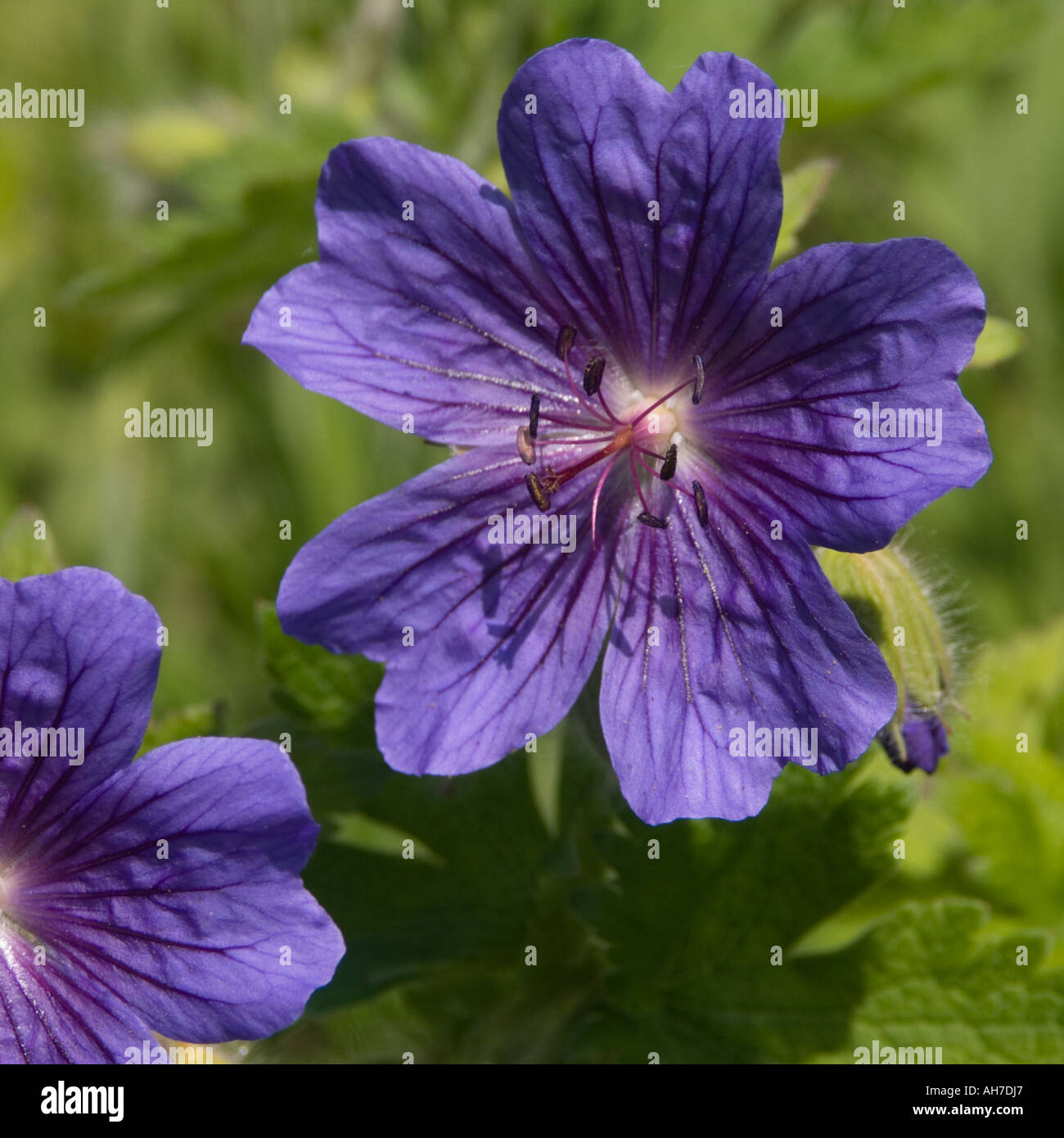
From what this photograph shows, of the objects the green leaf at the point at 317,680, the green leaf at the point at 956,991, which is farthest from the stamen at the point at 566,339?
the green leaf at the point at 956,991

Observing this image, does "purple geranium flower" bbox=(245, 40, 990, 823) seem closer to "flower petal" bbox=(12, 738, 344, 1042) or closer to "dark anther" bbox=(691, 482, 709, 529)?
"dark anther" bbox=(691, 482, 709, 529)

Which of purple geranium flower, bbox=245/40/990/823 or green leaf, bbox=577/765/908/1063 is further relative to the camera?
green leaf, bbox=577/765/908/1063

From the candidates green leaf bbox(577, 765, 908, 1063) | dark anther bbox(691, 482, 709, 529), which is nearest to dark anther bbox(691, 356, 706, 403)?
dark anther bbox(691, 482, 709, 529)

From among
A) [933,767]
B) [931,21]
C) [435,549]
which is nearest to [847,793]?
[933,767]

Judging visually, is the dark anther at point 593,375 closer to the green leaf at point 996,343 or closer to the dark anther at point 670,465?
the dark anther at point 670,465

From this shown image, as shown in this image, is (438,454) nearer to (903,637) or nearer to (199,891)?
(903,637)
